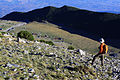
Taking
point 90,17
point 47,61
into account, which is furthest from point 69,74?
point 90,17

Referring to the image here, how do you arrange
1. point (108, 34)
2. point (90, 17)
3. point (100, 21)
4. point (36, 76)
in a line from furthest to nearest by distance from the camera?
point (90, 17) → point (100, 21) → point (108, 34) → point (36, 76)

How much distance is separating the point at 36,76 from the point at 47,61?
3.95 meters

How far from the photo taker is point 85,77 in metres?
11.2

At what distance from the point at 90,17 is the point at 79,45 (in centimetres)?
7115

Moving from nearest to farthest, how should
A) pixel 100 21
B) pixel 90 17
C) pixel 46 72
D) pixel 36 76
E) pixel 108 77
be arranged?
pixel 36 76, pixel 46 72, pixel 108 77, pixel 100 21, pixel 90 17

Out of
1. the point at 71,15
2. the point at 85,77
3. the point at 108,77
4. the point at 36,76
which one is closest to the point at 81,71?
the point at 85,77

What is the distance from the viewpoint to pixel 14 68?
9383mm

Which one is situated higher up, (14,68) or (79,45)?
(14,68)

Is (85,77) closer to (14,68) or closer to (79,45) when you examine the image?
(14,68)

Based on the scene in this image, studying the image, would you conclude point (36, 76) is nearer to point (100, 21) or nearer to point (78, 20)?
point (100, 21)

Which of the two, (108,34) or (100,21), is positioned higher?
(100,21)

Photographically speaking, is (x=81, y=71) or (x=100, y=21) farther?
(x=100, y=21)

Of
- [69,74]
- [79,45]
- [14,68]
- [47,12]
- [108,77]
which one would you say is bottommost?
[79,45]

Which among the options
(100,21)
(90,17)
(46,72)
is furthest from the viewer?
(90,17)
